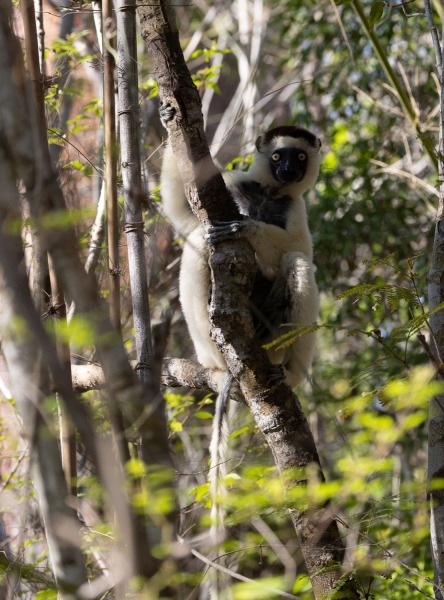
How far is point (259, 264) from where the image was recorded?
3781 millimetres

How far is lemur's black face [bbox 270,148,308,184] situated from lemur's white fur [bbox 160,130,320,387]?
163 millimetres

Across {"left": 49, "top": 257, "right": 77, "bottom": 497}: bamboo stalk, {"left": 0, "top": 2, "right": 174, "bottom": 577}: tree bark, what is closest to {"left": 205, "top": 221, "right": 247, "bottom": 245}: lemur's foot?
{"left": 49, "top": 257, "right": 77, "bottom": 497}: bamboo stalk

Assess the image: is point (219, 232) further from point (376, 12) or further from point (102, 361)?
point (102, 361)

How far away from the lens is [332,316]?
A: 7137mm

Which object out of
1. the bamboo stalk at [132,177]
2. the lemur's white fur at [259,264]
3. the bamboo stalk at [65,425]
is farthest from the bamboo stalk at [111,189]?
the lemur's white fur at [259,264]

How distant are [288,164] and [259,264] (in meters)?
0.75

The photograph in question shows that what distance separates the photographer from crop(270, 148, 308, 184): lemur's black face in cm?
418

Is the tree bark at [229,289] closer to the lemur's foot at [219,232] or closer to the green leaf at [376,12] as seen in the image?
the lemur's foot at [219,232]

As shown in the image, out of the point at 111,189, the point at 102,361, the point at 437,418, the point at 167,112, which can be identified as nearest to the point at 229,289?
the point at 111,189

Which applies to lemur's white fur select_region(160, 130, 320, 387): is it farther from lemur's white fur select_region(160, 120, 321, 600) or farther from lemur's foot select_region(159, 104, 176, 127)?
lemur's foot select_region(159, 104, 176, 127)

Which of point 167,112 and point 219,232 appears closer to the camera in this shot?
point 167,112

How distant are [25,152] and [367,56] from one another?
19.6ft

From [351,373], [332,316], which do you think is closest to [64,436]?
[351,373]

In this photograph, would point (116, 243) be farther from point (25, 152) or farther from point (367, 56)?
point (367, 56)
